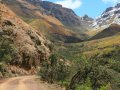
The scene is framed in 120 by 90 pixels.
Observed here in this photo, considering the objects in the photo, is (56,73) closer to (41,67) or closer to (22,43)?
(41,67)

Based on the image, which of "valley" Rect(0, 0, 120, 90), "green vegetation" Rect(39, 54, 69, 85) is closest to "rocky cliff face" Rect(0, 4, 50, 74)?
"valley" Rect(0, 0, 120, 90)

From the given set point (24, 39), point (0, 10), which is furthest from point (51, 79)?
point (0, 10)

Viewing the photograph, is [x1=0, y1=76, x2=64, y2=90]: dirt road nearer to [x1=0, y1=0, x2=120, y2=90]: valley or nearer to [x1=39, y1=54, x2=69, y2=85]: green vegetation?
[x1=0, y1=0, x2=120, y2=90]: valley

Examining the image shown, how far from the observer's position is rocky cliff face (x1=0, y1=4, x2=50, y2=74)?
14882 centimetres

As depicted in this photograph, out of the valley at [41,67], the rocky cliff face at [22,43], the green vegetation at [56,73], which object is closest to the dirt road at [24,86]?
the valley at [41,67]

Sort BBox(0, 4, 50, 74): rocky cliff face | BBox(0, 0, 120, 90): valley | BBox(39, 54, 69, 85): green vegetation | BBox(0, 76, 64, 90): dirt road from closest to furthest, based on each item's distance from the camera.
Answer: BBox(0, 76, 64, 90): dirt road, BBox(0, 0, 120, 90): valley, BBox(39, 54, 69, 85): green vegetation, BBox(0, 4, 50, 74): rocky cliff face

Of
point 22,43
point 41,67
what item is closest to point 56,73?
point 41,67

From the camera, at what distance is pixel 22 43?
157 metres

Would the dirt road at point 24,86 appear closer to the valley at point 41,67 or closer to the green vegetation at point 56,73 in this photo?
the valley at point 41,67

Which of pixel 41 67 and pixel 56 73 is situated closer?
pixel 56 73

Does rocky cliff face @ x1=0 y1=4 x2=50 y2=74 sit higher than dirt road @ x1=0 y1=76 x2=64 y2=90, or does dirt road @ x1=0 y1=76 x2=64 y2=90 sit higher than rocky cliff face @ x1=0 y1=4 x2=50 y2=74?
rocky cliff face @ x1=0 y1=4 x2=50 y2=74

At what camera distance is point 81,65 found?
68.2 m

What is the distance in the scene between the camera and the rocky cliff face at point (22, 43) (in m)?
149

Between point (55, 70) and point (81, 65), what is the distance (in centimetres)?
3720
